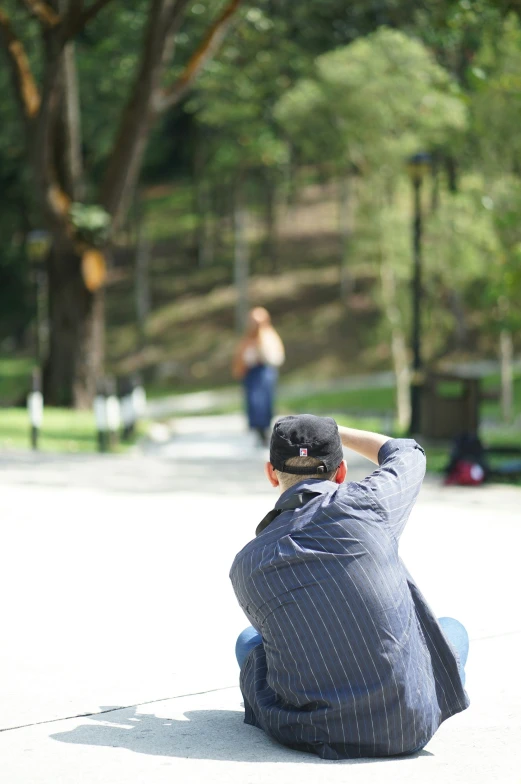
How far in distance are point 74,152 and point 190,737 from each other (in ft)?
58.7

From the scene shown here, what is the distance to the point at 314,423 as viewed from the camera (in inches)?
159

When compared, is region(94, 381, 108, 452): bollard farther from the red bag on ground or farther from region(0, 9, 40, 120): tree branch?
region(0, 9, 40, 120): tree branch

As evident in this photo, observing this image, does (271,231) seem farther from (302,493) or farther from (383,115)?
(302,493)

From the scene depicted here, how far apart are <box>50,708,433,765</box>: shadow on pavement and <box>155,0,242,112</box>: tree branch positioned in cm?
1450

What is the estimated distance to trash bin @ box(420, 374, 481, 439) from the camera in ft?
53.5

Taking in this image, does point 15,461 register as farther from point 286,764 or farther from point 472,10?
point 286,764

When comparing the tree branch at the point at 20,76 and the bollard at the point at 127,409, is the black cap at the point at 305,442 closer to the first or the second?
the bollard at the point at 127,409

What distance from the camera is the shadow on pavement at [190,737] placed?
4.24 meters

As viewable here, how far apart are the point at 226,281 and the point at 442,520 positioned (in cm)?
4443

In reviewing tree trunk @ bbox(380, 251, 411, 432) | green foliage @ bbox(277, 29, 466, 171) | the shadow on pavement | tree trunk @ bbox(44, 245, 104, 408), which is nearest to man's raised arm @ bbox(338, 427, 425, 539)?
the shadow on pavement

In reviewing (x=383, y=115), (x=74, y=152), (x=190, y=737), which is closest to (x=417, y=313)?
(x=74, y=152)

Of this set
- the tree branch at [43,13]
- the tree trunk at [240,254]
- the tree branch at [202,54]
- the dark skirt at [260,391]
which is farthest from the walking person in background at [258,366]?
the tree trunk at [240,254]

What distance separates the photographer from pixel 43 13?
19.0 m

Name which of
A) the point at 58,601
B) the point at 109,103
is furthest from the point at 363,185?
the point at 58,601
